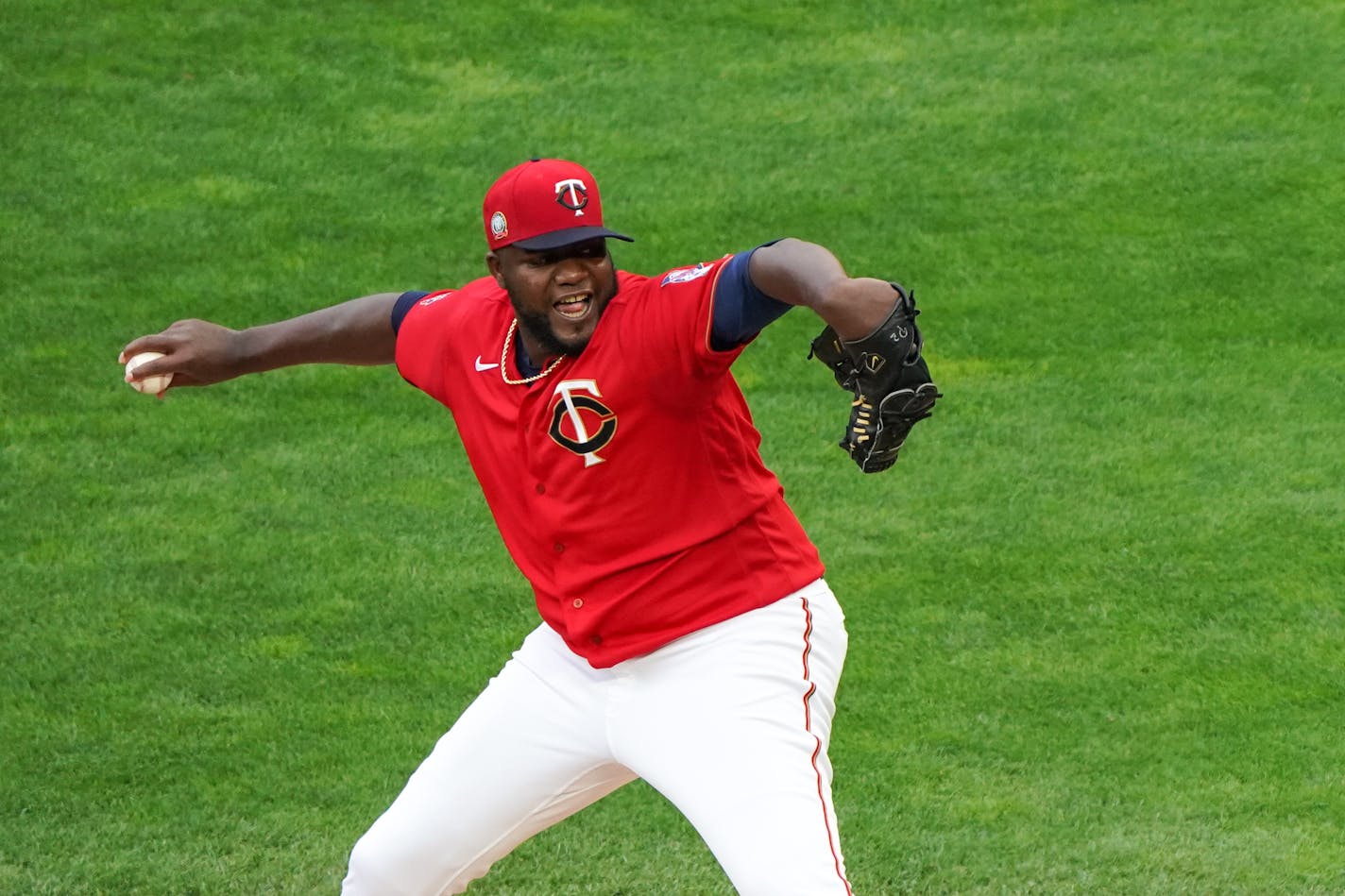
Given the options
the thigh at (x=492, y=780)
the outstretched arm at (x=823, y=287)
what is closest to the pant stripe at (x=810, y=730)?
the thigh at (x=492, y=780)

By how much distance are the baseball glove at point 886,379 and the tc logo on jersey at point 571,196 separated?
75cm

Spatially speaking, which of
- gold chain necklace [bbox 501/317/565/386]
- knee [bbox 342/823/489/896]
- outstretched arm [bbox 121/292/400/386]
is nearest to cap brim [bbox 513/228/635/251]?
gold chain necklace [bbox 501/317/565/386]

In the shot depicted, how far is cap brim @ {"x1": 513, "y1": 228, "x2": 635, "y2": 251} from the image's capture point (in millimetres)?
4305

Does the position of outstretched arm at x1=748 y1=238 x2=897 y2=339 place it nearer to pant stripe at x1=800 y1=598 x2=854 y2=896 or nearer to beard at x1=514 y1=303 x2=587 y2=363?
beard at x1=514 y1=303 x2=587 y2=363

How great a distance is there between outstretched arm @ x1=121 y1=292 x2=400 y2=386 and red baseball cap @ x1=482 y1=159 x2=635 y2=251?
Result: 2.68 feet

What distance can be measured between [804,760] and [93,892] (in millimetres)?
2820

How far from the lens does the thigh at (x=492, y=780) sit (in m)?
4.52

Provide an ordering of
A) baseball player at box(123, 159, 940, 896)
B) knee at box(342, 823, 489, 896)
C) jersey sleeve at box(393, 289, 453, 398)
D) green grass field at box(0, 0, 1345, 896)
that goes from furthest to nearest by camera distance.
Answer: green grass field at box(0, 0, 1345, 896), jersey sleeve at box(393, 289, 453, 398), knee at box(342, 823, 489, 896), baseball player at box(123, 159, 940, 896)

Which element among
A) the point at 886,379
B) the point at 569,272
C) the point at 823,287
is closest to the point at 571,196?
the point at 569,272

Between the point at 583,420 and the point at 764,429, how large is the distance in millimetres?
5180

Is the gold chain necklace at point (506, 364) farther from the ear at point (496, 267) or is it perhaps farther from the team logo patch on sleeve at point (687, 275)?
the team logo patch on sleeve at point (687, 275)

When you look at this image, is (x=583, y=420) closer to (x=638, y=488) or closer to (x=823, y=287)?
(x=638, y=488)

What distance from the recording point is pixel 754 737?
421 cm

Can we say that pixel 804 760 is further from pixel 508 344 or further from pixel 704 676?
pixel 508 344
